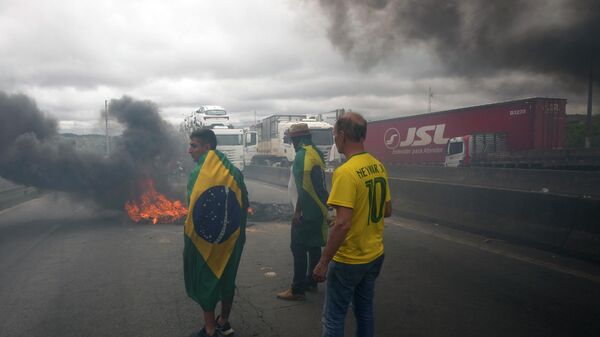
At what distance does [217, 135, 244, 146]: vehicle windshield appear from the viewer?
25.6 meters

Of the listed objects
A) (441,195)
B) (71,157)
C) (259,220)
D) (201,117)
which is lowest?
(259,220)

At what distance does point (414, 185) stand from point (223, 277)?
306 inches

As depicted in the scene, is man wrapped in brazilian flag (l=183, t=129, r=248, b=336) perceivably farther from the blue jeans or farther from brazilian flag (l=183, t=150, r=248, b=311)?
the blue jeans

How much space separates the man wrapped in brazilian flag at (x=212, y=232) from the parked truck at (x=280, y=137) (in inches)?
815

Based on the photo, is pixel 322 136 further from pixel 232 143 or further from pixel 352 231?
pixel 352 231

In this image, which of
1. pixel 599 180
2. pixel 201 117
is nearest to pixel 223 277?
pixel 599 180

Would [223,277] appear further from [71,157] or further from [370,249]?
[71,157]

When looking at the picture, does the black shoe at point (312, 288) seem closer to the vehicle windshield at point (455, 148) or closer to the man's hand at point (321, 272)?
the man's hand at point (321, 272)

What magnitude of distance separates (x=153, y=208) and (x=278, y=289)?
6.18 m

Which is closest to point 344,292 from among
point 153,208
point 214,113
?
point 153,208

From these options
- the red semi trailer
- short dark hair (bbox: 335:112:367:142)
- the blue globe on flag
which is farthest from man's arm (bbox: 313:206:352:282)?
the red semi trailer

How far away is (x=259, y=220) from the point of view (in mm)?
10344

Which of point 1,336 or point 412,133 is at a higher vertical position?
point 412,133

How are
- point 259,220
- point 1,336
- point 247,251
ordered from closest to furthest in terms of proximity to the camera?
1. point 1,336
2. point 247,251
3. point 259,220
